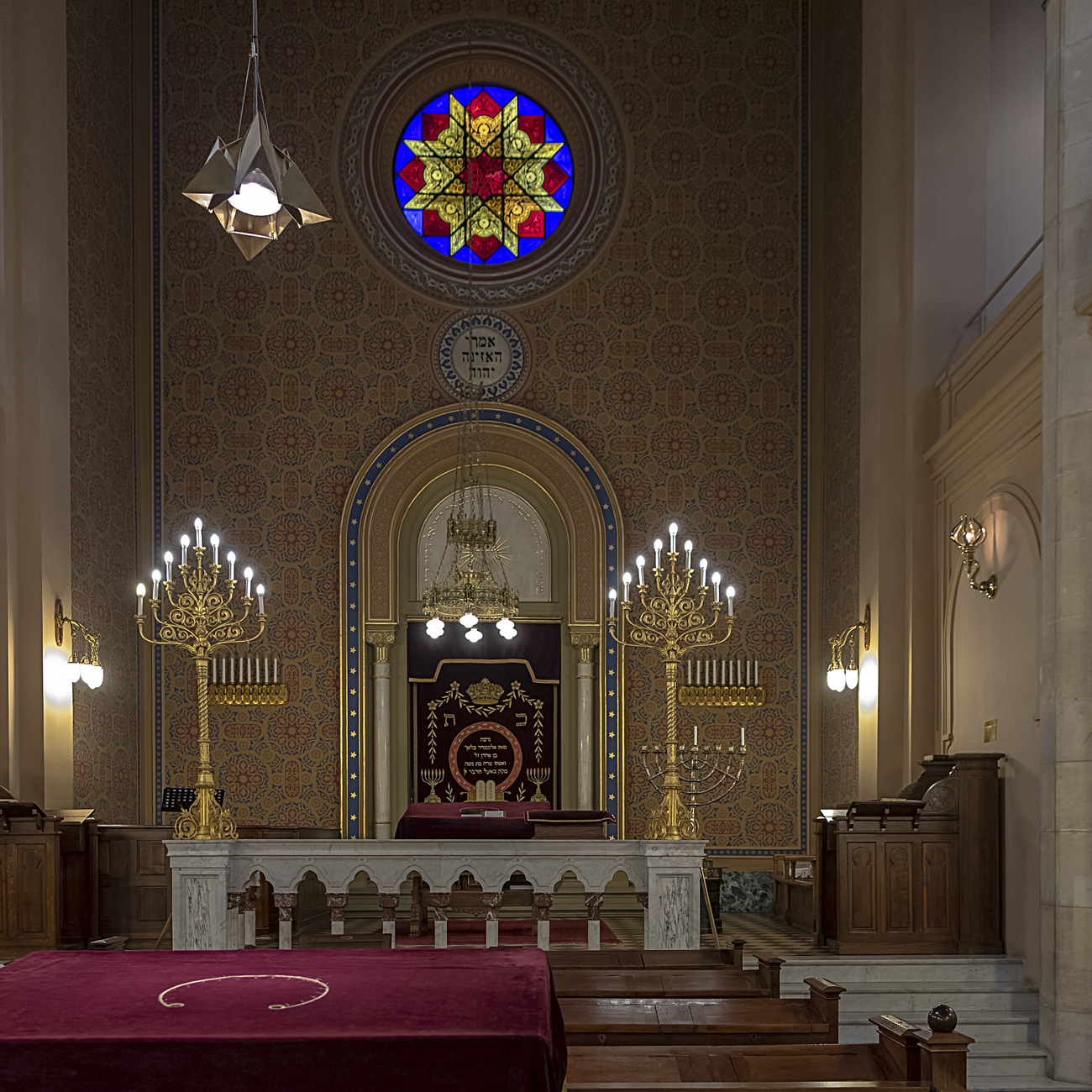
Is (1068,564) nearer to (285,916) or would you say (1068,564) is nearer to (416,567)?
(285,916)

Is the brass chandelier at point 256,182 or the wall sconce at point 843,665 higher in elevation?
the brass chandelier at point 256,182

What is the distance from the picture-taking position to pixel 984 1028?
23.1 ft

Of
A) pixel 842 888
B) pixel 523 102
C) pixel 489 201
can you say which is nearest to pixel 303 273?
pixel 489 201

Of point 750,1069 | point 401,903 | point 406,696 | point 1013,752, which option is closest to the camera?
point 750,1069

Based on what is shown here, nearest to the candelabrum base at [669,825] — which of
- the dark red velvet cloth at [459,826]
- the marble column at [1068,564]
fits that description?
the marble column at [1068,564]

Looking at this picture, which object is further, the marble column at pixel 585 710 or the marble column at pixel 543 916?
the marble column at pixel 585 710

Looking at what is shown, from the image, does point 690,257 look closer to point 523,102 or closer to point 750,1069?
point 523,102

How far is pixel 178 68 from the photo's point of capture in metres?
14.0

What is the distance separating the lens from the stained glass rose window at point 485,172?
568 inches

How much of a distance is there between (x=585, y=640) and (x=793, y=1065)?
9447mm

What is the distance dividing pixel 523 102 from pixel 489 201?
Answer: 126 cm

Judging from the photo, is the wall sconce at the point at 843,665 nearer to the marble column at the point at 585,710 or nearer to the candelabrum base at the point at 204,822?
the marble column at the point at 585,710

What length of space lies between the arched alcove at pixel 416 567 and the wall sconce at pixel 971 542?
5076mm

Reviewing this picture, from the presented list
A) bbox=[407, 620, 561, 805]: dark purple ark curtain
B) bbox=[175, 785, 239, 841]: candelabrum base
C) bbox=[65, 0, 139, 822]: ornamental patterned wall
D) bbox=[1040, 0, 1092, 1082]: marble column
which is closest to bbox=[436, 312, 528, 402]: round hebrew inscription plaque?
bbox=[407, 620, 561, 805]: dark purple ark curtain
